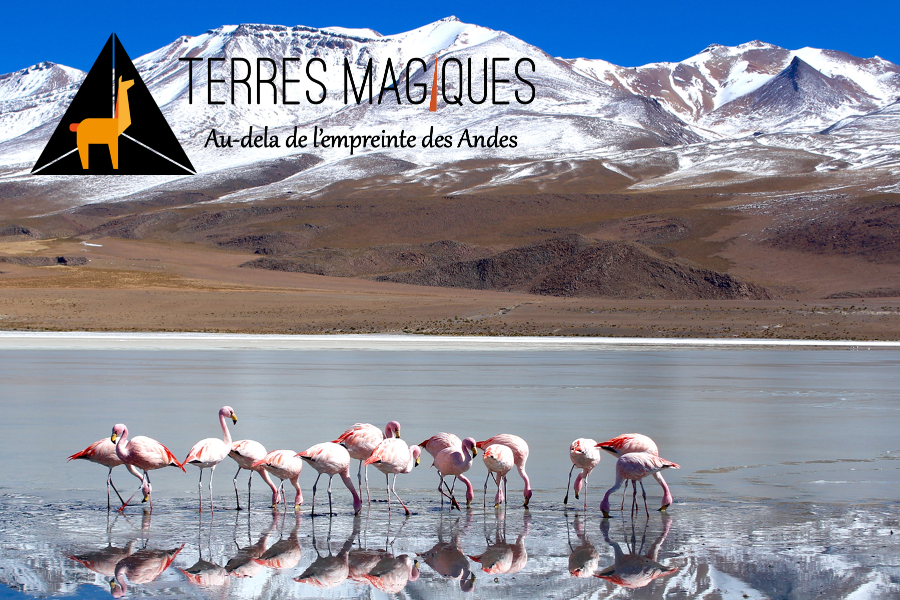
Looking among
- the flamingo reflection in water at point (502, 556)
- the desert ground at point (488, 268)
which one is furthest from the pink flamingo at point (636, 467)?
the desert ground at point (488, 268)

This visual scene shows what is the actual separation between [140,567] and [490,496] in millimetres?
3552

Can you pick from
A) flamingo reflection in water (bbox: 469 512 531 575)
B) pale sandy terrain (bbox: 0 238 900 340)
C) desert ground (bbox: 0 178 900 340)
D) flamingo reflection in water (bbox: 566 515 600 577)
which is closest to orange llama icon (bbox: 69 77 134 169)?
desert ground (bbox: 0 178 900 340)

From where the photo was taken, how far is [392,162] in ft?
636

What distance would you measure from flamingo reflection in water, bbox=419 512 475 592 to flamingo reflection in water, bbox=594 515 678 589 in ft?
2.84

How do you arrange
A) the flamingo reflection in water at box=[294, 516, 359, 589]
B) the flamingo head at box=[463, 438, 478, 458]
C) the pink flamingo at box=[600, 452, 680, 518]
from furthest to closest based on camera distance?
the flamingo head at box=[463, 438, 478, 458] → the pink flamingo at box=[600, 452, 680, 518] → the flamingo reflection in water at box=[294, 516, 359, 589]

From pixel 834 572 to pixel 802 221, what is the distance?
3658 inches

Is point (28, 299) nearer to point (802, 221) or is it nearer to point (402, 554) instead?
point (402, 554)

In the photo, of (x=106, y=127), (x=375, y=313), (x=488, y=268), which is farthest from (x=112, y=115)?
(x=375, y=313)

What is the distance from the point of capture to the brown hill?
217 feet

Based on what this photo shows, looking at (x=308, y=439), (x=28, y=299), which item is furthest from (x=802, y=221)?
(x=308, y=439)


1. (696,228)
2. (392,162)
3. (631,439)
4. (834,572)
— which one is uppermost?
(392,162)

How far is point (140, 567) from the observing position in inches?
252

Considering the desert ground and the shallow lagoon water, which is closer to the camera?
the shallow lagoon water

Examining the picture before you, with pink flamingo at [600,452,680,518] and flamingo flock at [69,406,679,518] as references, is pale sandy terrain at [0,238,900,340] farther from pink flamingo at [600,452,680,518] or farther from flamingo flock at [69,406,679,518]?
pink flamingo at [600,452,680,518]
